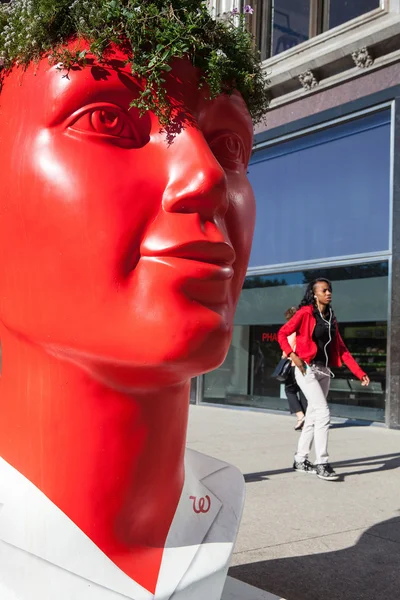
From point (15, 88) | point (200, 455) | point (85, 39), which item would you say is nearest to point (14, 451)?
point (200, 455)

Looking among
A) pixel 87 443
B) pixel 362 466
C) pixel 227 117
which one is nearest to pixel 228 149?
pixel 227 117

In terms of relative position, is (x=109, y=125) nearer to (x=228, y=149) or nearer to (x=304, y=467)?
(x=228, y=149)

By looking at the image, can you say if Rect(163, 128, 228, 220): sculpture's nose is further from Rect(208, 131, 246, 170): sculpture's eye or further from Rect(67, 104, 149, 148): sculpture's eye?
Rect(208, 131, 246, 170): sculpture's eye

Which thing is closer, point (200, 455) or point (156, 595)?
point (156, 595)

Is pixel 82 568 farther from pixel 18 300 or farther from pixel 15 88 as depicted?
pixel 15 88

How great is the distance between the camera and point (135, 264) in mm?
1473

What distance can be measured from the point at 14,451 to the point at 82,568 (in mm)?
358

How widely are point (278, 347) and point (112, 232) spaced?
9008 mm

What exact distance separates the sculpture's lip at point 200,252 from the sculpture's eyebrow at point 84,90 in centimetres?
39

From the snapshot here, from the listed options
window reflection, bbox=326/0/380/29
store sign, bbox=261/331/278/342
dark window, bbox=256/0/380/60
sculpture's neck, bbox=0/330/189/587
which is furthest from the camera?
store sign, bbox=261/331/278/342

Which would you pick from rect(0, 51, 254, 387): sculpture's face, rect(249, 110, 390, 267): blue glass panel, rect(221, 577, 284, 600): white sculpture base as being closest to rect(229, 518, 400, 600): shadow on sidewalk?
rect(221, 577, 284, 600): white sculpture base

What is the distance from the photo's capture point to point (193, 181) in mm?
1482

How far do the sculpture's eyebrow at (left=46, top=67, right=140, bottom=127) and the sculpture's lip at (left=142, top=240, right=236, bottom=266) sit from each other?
385mm

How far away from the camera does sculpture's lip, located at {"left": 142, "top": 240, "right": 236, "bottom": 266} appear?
1454 mm
